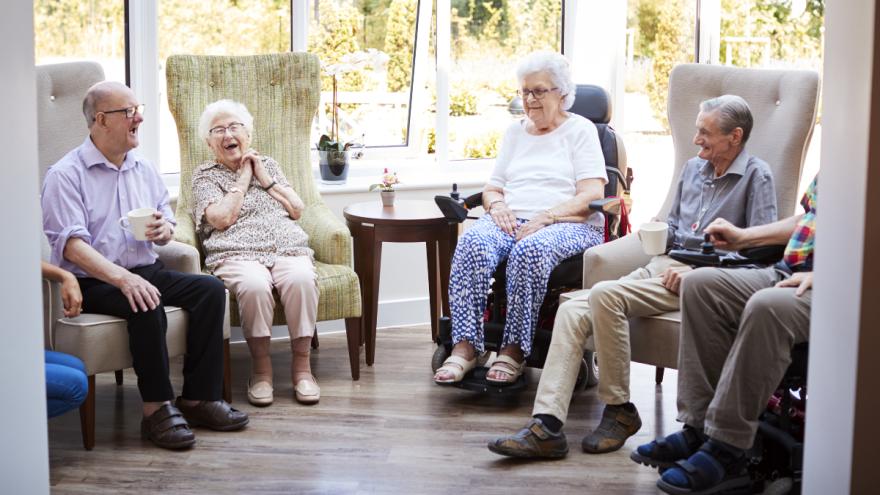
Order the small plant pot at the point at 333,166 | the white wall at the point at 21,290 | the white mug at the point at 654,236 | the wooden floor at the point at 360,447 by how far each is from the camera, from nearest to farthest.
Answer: the white wall at the point at 21,290 → the wooden floor at the point at 360,447 → the white mug at the point at 654,236 → the small plant pot at the point at 333,166

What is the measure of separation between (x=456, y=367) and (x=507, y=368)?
0.18 metres

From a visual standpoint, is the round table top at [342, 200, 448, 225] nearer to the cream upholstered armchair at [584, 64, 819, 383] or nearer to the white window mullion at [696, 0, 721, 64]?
the cream upholstered armchair at [584, 64, 819, 383]

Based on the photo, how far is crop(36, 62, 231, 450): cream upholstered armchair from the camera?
3.45 meters

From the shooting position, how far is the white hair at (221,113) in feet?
13.8

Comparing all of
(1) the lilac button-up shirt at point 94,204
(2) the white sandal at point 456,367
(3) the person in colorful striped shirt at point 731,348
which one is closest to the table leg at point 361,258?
(2) the white sandal at point 456,367

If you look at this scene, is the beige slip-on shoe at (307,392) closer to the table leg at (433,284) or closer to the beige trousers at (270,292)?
the beige trousers at (270,292)

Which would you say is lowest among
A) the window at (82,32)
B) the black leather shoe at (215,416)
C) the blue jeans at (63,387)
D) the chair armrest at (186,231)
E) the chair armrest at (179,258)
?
the black leather shoe at (215,416)

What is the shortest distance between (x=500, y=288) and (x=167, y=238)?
119 cm

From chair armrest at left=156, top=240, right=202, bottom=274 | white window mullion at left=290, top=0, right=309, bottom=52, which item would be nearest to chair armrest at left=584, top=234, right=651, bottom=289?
chair armrest at left=156, top=240, right=202, bottom=274

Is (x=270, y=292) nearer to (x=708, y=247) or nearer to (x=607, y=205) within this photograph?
(x=607, y=205)

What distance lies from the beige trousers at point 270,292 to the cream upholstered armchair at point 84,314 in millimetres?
136

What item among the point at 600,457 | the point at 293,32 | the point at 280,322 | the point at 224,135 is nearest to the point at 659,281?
the point at 600,457

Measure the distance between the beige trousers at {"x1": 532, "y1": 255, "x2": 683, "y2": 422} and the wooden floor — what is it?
7.9 inches

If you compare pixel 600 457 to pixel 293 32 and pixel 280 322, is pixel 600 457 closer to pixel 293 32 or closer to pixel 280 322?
pixel 280 322
